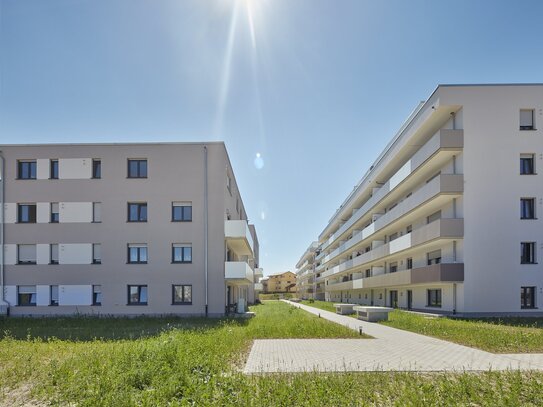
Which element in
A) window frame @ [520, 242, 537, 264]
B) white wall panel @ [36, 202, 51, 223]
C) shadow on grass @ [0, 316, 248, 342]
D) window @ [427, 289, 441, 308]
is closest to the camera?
shadow on grass @ [0, 316, 248, 342]

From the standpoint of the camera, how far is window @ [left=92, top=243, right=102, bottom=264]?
24.4 m

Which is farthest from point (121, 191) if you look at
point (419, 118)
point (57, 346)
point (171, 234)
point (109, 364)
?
point (419, 118)

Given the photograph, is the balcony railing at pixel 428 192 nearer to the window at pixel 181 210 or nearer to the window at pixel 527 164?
the window at pixel 527 164

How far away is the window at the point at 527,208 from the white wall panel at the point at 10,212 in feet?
100

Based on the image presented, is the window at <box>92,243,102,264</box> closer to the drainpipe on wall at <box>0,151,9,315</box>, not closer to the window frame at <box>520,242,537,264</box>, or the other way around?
the drainpipe on wall at <box>0,151,9,315</box>

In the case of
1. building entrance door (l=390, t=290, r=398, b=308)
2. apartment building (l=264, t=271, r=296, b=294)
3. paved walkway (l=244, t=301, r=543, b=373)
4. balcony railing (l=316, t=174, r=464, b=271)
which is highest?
balcony railing (l=316, t=174, r=464, b=271)

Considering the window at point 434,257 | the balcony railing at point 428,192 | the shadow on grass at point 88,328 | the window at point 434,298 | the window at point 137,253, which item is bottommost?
the window at point 434,298

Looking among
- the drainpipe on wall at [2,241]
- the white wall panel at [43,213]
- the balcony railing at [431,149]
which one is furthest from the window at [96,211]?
the balcony railing at [431,149]

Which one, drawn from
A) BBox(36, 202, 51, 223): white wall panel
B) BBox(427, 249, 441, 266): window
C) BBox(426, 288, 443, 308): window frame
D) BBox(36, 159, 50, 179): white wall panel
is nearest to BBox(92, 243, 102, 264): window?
BBox(36, 202, 51, 223): white wall panel

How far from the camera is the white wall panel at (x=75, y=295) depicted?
24.0 metres

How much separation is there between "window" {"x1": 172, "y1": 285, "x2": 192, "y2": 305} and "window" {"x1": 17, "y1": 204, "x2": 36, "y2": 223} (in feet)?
32.7

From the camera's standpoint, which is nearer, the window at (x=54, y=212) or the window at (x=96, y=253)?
the window at (x=96, y=253)

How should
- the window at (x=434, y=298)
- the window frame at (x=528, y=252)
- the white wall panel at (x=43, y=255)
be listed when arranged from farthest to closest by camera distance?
1. the window at (x=434, y=298)
2. the white wall panel at (x=43, y=255)
3. the window frame at (x=528, y=252)

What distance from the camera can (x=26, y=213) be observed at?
25000mm
